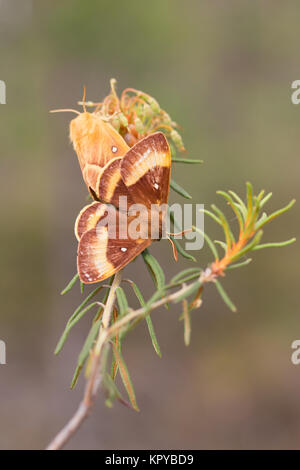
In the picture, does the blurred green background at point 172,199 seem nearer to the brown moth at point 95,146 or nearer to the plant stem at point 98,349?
the brown moth at point 95,146

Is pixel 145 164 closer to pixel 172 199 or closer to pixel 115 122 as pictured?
pixel 115 122

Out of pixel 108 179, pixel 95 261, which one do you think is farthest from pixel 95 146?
pixel 95 261

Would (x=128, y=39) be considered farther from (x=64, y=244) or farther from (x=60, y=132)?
(x=64, y=244)

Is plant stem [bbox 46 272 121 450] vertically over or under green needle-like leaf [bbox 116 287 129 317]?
under

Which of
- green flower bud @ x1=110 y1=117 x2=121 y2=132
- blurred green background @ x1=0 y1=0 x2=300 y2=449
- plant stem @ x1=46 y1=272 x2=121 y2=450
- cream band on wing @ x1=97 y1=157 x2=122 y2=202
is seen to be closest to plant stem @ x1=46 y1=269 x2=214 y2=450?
plant stem @ x1=46 y1=272 x2=121 y2=450

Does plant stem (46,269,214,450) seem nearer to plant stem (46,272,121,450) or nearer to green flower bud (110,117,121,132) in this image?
plant stem (46,272,121,450)

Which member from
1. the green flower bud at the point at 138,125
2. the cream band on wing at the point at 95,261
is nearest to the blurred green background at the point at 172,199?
the green flower bud at the point at 138,125
